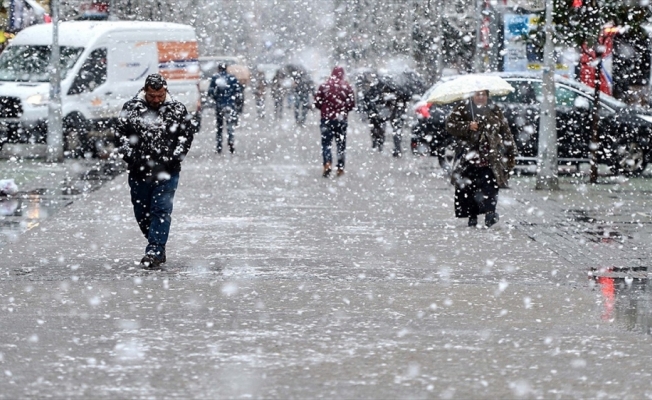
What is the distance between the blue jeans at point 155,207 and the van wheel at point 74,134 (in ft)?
48.1

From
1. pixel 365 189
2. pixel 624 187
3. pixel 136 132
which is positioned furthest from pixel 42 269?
pixel 624 187

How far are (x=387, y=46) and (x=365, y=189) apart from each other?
215 ft

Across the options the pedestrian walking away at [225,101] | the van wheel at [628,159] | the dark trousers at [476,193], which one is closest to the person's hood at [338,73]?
the van wheel at [628,159]

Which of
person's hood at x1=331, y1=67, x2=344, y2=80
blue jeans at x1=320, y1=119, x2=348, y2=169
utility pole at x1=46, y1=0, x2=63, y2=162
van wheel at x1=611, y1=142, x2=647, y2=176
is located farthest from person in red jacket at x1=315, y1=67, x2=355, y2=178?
utility pole at x1=46, y1=0, x2=63, y2=162

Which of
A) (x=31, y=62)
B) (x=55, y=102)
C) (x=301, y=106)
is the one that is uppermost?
(x=31, y=62)

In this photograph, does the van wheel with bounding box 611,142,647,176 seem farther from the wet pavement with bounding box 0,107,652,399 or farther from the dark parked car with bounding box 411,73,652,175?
the wet pavement with bounding box 0,107,652,399

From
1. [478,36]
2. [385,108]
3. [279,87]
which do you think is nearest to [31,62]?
[385,108]

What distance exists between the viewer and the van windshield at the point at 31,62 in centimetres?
2719

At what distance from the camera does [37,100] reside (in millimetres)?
26359

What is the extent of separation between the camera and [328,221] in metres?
15.6

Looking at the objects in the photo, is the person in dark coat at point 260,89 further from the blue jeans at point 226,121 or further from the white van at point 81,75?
the blue jeans at point 226,121

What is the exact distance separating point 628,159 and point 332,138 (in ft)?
15.1

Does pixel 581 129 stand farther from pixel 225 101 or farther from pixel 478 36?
pixel 478 36

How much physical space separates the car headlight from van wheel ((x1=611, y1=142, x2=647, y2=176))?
Answer: 965 centimetres
